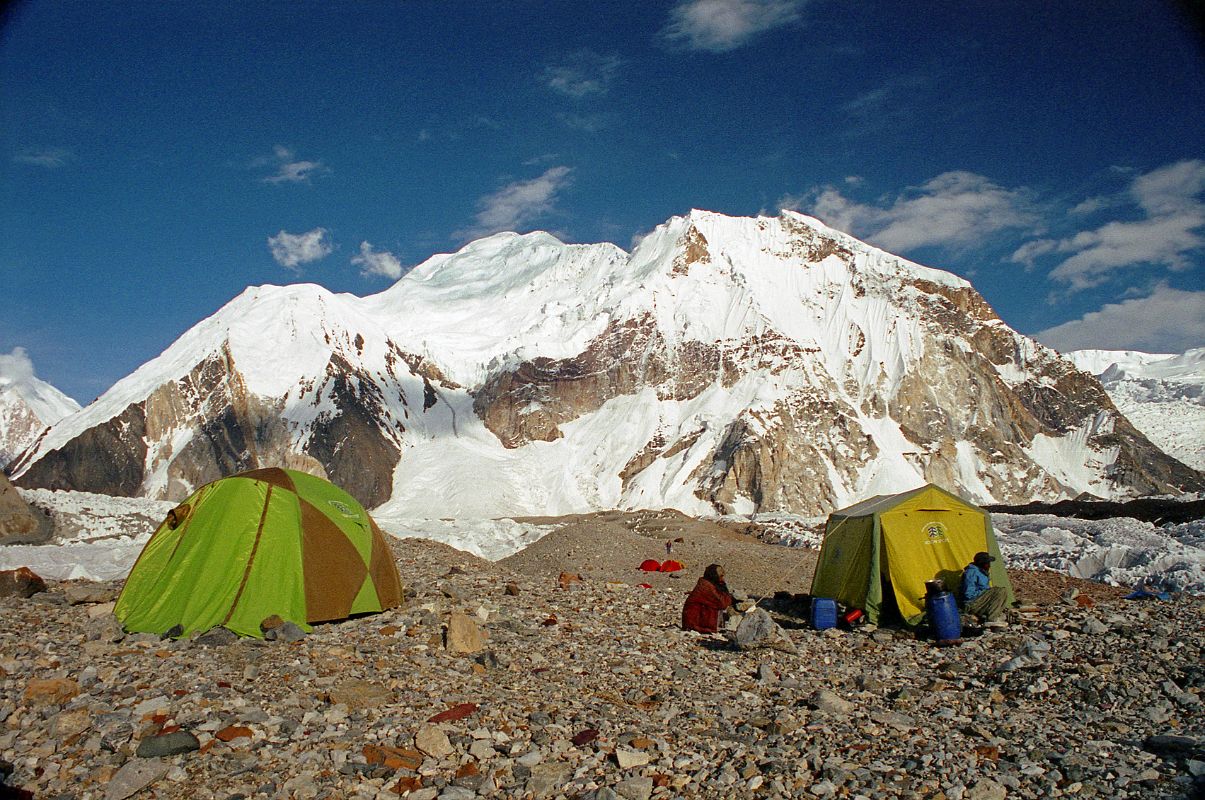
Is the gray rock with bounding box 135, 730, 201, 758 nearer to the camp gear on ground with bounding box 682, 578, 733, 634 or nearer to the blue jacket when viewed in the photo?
the camp gear on ground with bounding box 682, 578, 733, 634

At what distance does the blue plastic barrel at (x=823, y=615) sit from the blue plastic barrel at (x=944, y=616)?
156cm

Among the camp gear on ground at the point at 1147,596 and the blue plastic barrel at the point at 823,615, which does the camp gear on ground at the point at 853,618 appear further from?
the camp gear on ground at the point at 1147,596

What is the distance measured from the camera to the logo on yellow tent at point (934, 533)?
12718mm

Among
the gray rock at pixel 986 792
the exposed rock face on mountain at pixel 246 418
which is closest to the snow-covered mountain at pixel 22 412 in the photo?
the exposed rock face on mountain at pixel 246 418

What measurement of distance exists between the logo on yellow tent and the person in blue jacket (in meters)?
1.05

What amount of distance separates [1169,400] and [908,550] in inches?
6219

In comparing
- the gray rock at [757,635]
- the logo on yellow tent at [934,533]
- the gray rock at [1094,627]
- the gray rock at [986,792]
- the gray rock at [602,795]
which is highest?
the logo on yellow tent at [934,533]

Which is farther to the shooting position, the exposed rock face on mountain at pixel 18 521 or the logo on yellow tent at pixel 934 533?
the exposed rock face on mountain at pixel 18 521

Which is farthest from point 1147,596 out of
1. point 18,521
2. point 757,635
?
point 18,521

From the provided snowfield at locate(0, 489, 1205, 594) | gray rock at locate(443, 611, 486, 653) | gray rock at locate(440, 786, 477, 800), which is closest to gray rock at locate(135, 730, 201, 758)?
gray rock at locate(440, 786, 477, 800)

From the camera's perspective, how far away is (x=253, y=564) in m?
9.84

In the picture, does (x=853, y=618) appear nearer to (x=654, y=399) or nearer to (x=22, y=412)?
(x=654, y=399)

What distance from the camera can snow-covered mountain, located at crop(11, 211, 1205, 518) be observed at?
269 ft

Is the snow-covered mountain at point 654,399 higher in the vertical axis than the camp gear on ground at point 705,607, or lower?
Result: higher
